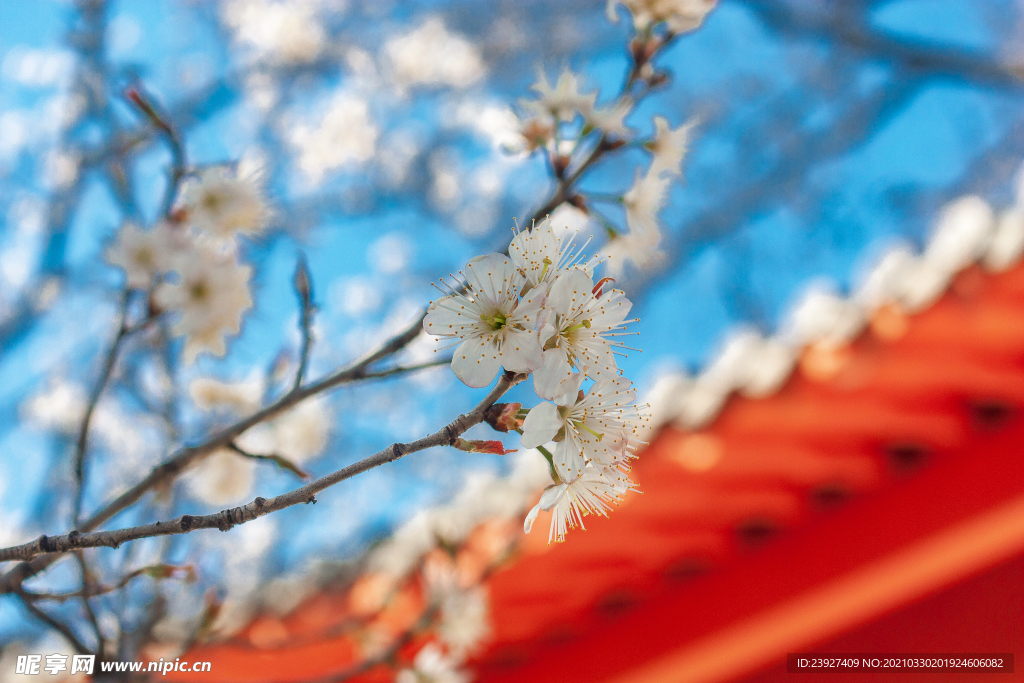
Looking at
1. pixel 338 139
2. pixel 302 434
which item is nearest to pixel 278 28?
pixel 338 139

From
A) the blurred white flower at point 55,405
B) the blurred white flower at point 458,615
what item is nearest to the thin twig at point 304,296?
the blurred white flower at point 458,615

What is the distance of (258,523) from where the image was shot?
4254 millimetres

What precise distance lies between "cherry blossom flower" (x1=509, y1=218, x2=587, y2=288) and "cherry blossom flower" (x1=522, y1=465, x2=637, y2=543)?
0.73 ft

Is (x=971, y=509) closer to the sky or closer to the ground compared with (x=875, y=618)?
closer to the sky

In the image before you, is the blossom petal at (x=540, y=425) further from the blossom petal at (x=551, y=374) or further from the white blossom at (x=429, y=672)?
the white blossom at (x=429, y=672)

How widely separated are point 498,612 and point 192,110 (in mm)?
3697

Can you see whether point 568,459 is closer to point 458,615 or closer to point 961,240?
point 458,615

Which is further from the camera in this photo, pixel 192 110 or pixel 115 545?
pixel 192 110

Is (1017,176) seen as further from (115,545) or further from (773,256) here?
(115,545)

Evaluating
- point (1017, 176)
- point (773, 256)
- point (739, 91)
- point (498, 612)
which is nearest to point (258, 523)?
point (498, 612)

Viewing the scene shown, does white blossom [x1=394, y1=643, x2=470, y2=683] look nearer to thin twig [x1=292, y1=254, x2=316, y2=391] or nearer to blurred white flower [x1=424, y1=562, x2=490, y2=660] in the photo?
blurred white flower [x1=424, y1=562, x2=490, y2=660]

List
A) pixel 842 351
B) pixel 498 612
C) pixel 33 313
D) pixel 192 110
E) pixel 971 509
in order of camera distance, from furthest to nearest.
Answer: pixel 192 110, pixel 33 313, pixel 498 612, pixel 842 351, pixel 971 509

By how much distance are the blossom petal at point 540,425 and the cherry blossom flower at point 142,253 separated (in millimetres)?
828

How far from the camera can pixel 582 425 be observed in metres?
0.74
